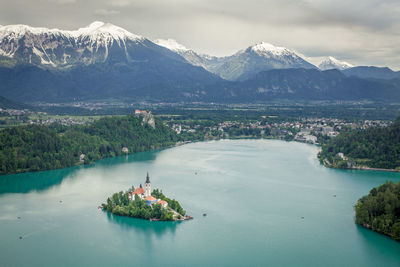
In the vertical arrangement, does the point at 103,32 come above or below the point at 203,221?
above

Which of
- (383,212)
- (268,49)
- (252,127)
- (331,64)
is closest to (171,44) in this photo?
(268,49)

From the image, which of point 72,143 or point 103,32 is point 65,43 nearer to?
point 103,32

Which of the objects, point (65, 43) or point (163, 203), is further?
point (65, 43)

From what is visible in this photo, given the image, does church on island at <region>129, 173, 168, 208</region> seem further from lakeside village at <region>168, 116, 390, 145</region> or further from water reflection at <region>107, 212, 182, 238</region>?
lakeside village at <region>168, 116, 390, 145</region>

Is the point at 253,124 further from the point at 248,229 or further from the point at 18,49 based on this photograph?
the point at 18,49

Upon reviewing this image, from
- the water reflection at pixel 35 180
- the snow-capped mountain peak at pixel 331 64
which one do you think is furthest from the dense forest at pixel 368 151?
the snow-capped mountain peak at pixel 331 64

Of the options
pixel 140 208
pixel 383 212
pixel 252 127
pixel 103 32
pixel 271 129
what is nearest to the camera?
pixel 383 212
